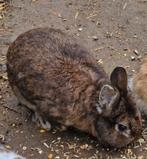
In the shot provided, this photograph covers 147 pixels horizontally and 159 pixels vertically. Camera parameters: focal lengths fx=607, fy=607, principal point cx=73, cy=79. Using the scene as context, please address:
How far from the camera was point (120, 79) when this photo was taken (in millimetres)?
5223

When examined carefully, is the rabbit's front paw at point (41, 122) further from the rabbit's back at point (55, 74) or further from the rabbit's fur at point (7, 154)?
the rabbit's fur at point (7, 154)

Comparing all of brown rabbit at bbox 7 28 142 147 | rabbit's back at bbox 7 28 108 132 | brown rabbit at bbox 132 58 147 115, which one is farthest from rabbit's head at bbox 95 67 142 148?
brown rabbit at bbox 132 58 147 115

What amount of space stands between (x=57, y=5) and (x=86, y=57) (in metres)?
2.18

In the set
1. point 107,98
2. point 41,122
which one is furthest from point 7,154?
point 107,98

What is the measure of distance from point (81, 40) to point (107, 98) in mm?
1918

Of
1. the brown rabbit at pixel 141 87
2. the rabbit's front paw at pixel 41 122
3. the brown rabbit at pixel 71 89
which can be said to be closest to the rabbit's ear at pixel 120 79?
the brown rabbit at pixel 71 89

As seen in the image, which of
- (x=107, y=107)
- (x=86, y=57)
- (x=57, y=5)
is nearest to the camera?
(x=107, y=107)

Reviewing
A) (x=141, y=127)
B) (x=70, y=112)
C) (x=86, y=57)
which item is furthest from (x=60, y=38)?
(x=141, y=127)

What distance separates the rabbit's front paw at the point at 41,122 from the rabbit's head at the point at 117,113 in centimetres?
55

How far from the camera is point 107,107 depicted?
5281 mm

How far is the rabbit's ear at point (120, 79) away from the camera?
5.23m

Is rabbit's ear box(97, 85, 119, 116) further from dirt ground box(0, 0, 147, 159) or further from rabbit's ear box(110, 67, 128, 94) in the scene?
dirt ground box(0, 0, 147, 159)

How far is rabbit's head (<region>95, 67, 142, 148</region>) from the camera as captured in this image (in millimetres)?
5230

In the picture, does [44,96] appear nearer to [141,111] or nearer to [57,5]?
[141,111]
